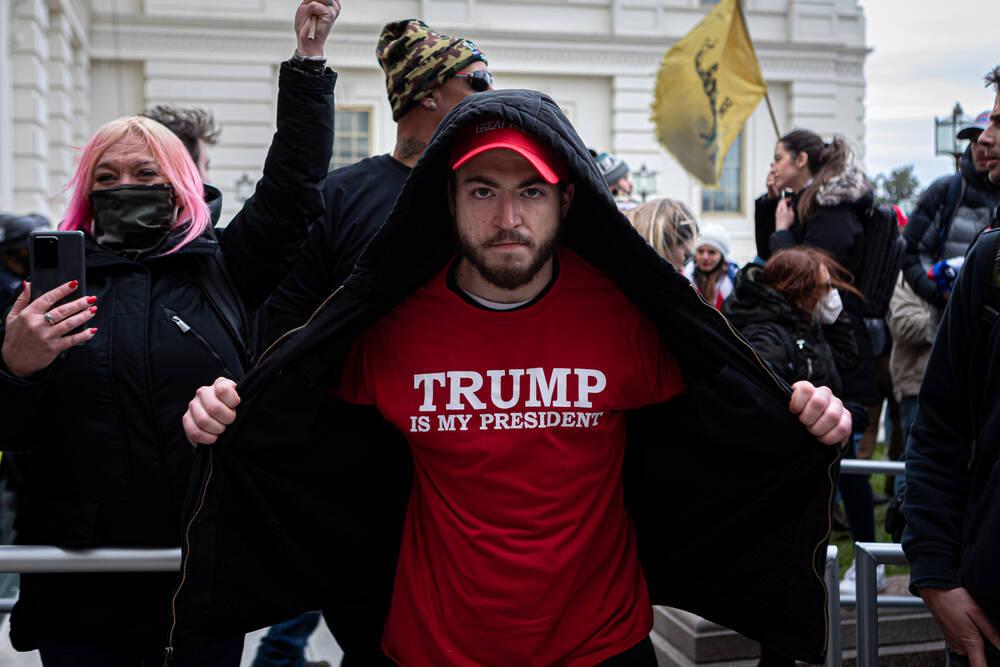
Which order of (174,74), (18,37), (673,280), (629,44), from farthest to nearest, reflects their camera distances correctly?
(629,44) → (174,74) → (18,37) → (673,280)

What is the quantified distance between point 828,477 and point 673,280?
1.83 ft

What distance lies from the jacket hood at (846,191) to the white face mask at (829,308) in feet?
3.06

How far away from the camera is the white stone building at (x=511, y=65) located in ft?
79.8

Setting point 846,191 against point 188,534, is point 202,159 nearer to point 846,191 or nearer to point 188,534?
point 188,534

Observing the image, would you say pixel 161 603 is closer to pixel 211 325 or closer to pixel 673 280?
pixel 211 325

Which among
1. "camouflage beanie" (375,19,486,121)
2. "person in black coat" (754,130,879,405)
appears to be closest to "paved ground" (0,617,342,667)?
"camouflage beanie" (375,19,486,121)

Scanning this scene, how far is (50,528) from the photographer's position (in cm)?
254

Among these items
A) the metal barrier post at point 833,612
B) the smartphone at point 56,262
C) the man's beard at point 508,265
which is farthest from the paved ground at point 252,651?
the man's beard at point 508,265

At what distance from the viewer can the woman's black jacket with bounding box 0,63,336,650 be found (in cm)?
253

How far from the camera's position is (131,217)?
8.84 feet

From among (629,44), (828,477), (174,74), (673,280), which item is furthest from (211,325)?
(629,44)

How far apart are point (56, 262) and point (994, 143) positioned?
7.47 feet

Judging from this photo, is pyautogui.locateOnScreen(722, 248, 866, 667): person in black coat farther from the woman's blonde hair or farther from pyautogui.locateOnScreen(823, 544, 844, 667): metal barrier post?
pyautogui.locateOnScreen(823, 544, 844, 667): metal barrier post

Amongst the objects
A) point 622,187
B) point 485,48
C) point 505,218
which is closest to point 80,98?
point 485,48
